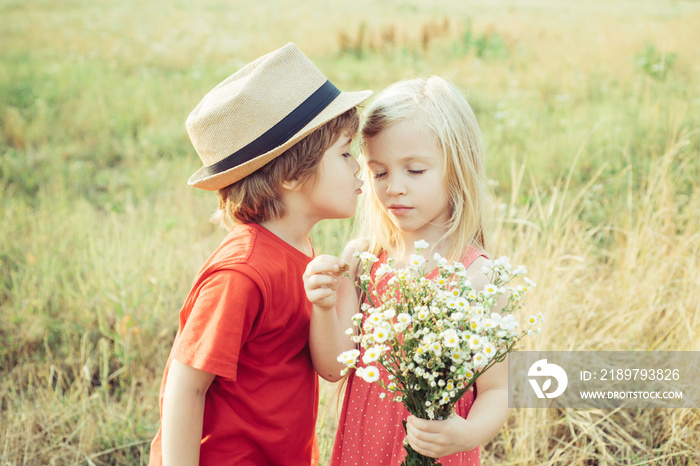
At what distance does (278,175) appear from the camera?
6.09ft

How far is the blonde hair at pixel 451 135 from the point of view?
6.45 ft

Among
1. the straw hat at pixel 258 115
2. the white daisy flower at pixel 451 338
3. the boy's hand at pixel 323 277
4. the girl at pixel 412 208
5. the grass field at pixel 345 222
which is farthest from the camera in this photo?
the grass field at pixel 345 222

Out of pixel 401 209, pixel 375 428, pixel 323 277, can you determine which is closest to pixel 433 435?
pixel 323 277

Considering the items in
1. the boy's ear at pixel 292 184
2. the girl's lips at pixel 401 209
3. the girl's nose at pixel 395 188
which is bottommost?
the girl's lips at pixel 401 209

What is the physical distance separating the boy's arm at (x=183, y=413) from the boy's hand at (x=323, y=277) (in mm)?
376

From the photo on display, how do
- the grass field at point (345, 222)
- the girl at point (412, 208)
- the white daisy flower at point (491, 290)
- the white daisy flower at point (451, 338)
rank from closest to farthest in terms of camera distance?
the white daisy flower at point (451, 338)
the white daisy flower at point (491, 290)
the girl at point (412, 208)
the grass field at point (345, 222)

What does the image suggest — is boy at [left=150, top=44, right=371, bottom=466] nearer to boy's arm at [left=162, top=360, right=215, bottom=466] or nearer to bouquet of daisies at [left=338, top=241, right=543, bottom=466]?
boy's arm at [left=162, top=360, right=215, bottom=466]

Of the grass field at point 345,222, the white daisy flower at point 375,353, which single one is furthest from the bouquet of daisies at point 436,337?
the grass field at point 345,222

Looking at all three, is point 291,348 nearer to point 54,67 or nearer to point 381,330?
point 381,330

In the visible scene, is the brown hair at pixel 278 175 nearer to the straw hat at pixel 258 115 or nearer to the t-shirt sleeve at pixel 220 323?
the straw hat at pixel 258 115

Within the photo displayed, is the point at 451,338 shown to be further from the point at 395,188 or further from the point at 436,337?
the point at 395,188

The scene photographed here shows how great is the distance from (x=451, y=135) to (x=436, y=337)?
0.90 metres

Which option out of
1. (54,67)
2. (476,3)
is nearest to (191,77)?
(54,67)

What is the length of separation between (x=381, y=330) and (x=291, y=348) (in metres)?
0.67
